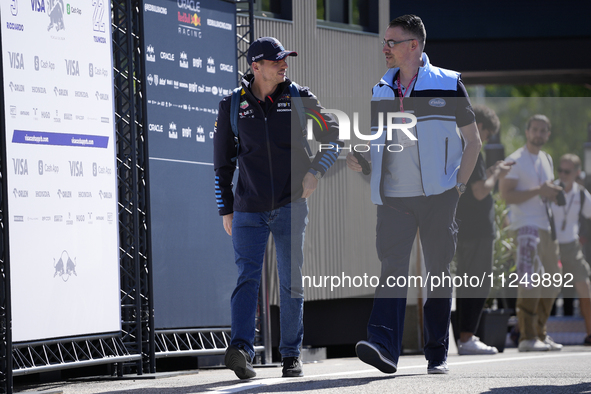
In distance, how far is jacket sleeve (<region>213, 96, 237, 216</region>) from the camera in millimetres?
5641

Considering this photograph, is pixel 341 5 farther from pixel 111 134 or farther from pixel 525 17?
pixel 111 134

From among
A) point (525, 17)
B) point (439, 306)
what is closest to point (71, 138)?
point (439, 306)

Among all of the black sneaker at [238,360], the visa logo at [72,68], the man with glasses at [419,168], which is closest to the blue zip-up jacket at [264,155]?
the man with glasses at [419,168]

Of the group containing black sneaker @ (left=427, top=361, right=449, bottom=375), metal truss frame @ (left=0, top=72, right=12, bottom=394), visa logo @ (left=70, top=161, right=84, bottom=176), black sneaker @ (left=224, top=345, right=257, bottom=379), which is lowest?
black sneaker @ (left=427, top=361, right=449, bottom=375)

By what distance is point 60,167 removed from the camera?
595 centimetres

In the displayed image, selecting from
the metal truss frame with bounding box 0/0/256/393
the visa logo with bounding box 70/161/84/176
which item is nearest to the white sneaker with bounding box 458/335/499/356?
the metal truss frame with bounding box 0/0/256/393

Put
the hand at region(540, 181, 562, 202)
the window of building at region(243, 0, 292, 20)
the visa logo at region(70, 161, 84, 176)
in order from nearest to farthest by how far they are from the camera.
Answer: the visa logo at region(70, 161, 84, 176) < the hand at region(540, 181, 562, 202) < the window of building at region(243, 0, 292, 20)

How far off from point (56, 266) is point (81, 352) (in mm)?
939

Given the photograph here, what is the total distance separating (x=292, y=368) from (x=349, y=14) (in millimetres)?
5990

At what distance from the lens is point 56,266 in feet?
19.4

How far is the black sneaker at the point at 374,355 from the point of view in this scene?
17.2ft

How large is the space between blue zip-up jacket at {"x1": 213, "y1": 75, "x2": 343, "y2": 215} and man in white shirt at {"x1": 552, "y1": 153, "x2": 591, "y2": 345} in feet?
16.2

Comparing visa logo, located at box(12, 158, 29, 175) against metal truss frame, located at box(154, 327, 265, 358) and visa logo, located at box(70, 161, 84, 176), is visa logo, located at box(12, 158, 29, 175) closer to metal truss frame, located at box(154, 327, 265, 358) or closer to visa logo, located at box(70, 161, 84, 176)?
visa logo, located at box(70, 161, 84, 176)

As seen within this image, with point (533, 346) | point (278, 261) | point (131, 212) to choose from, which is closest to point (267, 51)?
point (278, 261)
